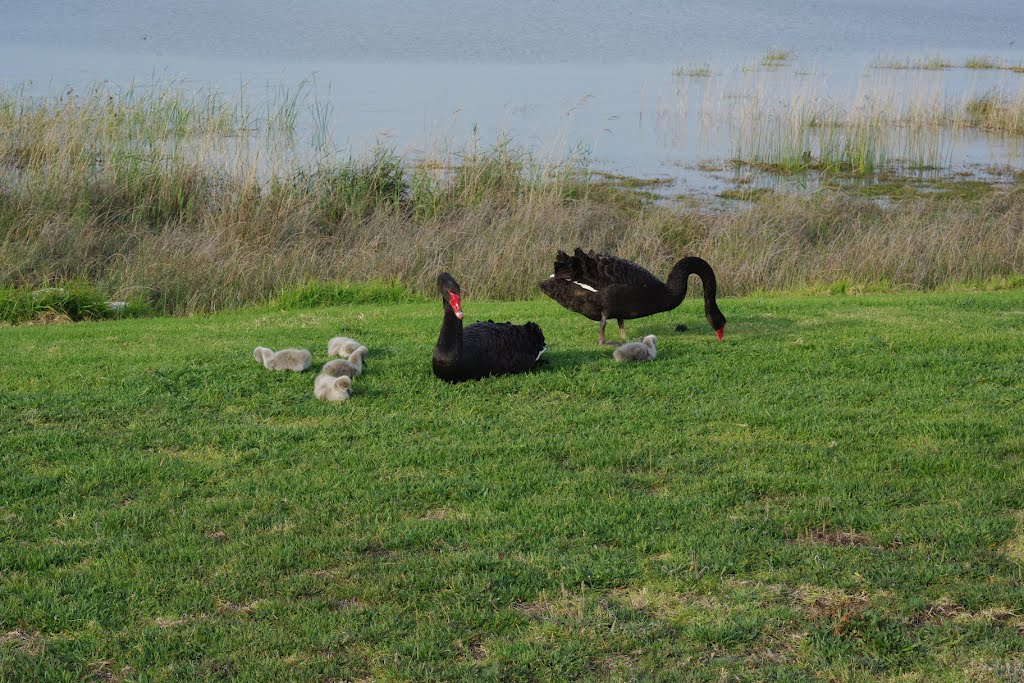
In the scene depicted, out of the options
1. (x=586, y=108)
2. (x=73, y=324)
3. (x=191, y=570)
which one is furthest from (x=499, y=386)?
(x=586, y=108)

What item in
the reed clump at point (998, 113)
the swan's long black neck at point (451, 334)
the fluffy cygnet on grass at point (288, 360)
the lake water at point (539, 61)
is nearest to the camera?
the swan's long black neck at point (451, 334)

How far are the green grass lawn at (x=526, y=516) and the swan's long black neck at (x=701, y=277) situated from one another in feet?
1.09

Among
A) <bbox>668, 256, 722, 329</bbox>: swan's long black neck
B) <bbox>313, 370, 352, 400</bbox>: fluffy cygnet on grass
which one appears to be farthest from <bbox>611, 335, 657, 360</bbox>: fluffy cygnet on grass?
<bbox>313, 370, 352, 400</bbox>: fluffy cygnet on grass

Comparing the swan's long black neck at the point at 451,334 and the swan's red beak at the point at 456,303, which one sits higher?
the swan's red beak at the point at 456,303

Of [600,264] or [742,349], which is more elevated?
[600,264]

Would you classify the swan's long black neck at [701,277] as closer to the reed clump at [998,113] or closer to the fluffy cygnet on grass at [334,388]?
the fluffy cygnet on grass at [334,388]

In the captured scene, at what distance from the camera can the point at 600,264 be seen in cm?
830

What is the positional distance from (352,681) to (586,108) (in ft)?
76.6

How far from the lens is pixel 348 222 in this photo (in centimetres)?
1502

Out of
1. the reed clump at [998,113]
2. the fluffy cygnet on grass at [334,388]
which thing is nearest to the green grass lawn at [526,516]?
the fluffy cygnet on grass at [334,388]

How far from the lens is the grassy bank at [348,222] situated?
1287 cm

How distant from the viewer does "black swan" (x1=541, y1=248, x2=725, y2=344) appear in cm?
820

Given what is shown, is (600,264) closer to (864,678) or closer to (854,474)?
(854,474)

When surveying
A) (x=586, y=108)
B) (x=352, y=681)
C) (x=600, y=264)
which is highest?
(x=586, y=108)
